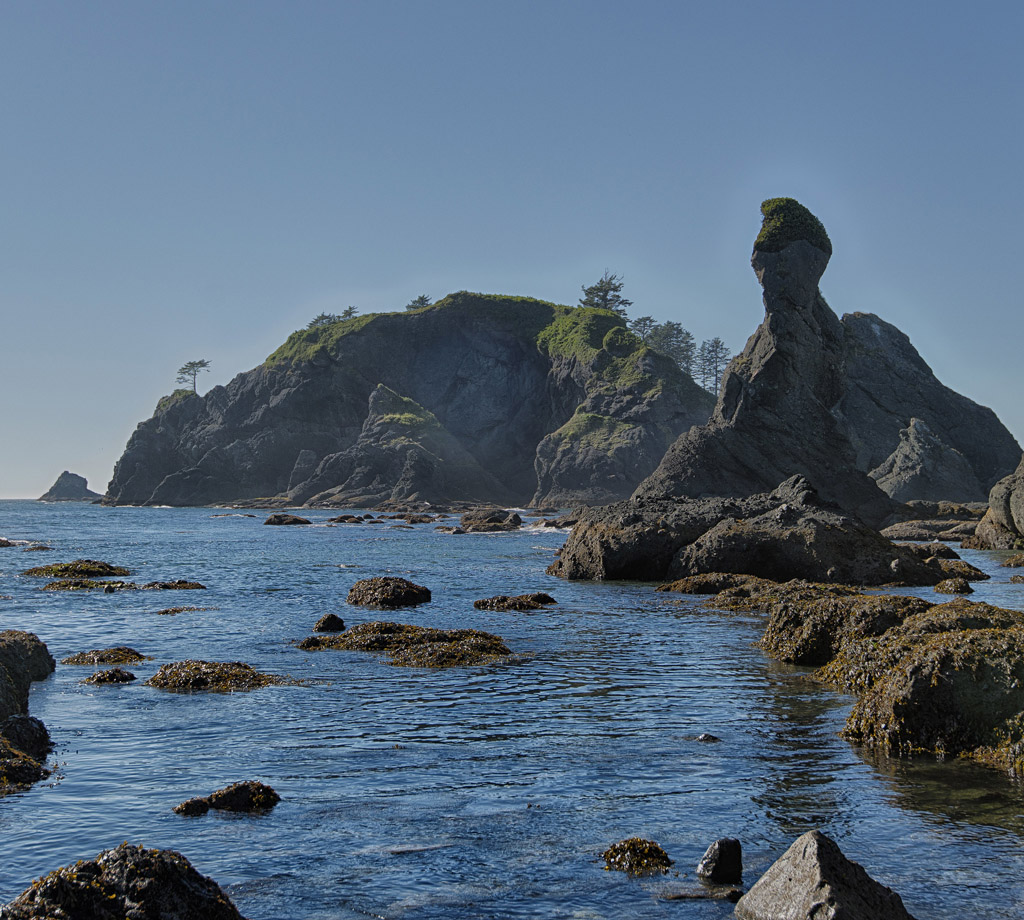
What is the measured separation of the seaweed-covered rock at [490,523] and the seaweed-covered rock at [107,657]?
56.3 metres

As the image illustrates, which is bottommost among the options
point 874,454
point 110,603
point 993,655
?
point 110,603

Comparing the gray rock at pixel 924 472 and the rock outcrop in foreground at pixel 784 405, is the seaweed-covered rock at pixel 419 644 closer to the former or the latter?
the rock outcrop in foreground at pixel 784 405

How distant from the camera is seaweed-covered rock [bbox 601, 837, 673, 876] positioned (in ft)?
27.5

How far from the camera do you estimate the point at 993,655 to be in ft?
40.5

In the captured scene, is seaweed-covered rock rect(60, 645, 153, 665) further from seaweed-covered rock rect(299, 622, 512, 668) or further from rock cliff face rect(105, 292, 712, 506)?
rock cliff face rect(105, 292, 712, 506)

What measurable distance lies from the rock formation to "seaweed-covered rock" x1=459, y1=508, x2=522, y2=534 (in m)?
36.3

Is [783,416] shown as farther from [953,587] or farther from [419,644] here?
[419,644]

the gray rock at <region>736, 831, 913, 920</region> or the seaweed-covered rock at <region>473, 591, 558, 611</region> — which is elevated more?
the gray rock at <region>736, 831, 913, 920</region>

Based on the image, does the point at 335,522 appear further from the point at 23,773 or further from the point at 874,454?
the point at 23,773

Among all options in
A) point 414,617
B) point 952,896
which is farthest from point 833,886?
point 414,617

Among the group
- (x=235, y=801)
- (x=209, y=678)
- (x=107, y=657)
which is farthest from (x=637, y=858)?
(x=107, y=657)

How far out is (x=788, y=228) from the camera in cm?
7731

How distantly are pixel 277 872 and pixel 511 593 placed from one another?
24.7 m

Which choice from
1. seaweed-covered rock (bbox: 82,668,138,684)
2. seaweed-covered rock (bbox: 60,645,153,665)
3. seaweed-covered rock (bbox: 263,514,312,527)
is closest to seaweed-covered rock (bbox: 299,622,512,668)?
seaweed-covered rock (bbox: 60,645,153,665)
